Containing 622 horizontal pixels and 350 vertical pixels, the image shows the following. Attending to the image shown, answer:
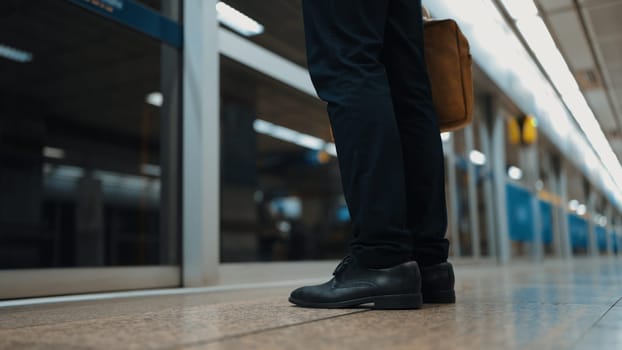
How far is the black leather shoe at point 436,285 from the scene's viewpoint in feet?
4.13

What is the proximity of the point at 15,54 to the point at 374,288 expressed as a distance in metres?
8.12

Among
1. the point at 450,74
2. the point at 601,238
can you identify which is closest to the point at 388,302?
the point at 450,74

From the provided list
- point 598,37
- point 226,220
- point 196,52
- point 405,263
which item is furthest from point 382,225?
point 598,37

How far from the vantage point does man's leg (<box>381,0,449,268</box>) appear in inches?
50.5

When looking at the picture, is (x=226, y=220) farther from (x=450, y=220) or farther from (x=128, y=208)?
(x=128, y=208)

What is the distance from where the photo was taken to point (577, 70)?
7355mm

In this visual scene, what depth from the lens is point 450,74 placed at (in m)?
1.42

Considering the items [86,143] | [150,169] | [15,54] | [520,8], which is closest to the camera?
[520,8]

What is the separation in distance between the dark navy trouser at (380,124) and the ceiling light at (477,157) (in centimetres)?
523

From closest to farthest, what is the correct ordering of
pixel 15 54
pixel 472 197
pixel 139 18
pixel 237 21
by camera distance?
pixel 139 18 < pixel 237 21 < pixel 472 197 < pixel 15 54

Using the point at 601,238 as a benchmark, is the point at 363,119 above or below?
above

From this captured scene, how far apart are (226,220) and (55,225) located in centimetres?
664

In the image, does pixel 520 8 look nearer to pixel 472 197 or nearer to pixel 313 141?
pixel 472 197

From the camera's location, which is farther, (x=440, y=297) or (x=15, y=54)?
(x=15, y=54)
